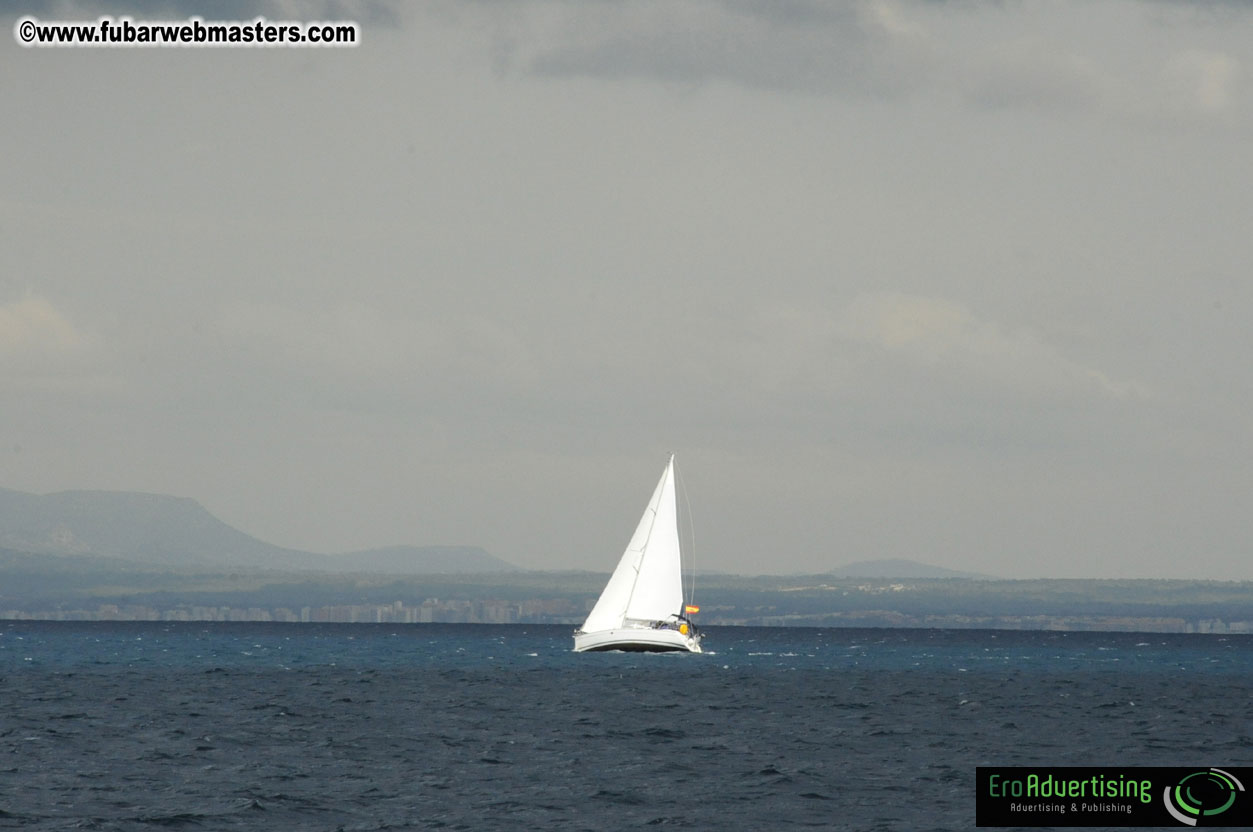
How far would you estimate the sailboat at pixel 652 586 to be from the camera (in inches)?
4747

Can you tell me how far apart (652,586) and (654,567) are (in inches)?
65.3

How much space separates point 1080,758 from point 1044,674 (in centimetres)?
7573

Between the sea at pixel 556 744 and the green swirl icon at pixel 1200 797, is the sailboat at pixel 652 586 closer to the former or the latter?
the sea at pixel 556 744

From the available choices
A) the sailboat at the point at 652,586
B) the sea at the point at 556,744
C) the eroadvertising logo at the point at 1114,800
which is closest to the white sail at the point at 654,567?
the sailboat at the point at 652,586

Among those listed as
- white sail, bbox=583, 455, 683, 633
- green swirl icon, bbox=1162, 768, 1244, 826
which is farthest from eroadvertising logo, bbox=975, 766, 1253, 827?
white sail, bbox=583, 455, 683, 633

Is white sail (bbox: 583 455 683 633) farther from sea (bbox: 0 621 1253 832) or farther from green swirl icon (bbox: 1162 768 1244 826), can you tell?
green swirl icon (bbox: 1162 768 1244 826)

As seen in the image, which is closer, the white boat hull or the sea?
the sea

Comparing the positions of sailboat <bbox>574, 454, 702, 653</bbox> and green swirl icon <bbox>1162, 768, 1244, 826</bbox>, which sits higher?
sailboat <bbox>574, 454, 702, 653</bbox>

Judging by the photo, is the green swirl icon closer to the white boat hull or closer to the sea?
the sea

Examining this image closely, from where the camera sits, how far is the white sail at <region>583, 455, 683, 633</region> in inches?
4742

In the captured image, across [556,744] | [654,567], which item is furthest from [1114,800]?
[654,567]

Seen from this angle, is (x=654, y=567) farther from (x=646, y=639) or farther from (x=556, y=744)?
(x=556, y=744)

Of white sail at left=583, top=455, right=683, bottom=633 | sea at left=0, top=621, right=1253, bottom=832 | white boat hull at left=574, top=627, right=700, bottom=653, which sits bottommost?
sea at left=0, top=621, right=1253, bottom=832

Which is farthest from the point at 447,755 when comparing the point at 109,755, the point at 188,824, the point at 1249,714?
the point at 1249,714
